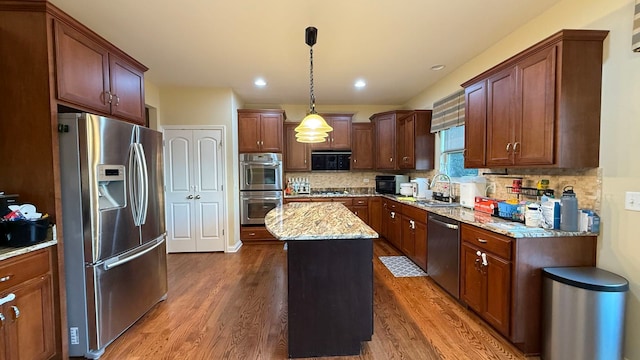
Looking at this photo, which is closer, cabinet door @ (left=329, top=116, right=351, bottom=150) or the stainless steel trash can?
the stainless steel trash can

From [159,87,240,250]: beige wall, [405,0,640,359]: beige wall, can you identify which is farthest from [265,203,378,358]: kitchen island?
[159,87,240,250]: beige wall

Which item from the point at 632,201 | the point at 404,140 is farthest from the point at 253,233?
the point at 632,201

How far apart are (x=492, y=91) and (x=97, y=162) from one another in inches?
130

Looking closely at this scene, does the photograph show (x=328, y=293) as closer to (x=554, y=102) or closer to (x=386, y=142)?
(x=554, y=102)

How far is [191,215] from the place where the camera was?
445 centimetres

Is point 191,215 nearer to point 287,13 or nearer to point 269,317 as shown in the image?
point 269,317

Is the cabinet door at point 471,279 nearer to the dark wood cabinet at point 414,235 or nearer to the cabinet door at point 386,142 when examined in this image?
the dark wood cabinet at point 414,235

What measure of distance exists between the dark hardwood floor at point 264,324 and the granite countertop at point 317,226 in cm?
89

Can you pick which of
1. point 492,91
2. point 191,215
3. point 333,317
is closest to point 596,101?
point 492,91

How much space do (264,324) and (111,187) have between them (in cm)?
168

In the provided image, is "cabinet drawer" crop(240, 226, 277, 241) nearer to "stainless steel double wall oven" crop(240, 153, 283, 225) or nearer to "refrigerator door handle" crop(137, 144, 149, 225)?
"stainless steel double wall oven" crop(240, 153, 283, 225)

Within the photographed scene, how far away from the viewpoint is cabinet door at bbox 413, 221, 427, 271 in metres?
3.36

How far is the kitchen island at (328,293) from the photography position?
196 cm

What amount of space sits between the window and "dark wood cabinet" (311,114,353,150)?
5.84 ft
